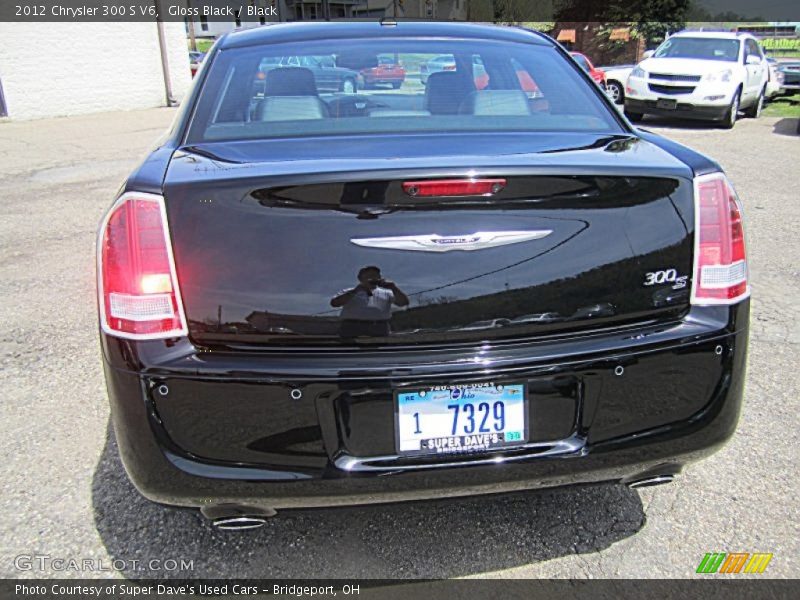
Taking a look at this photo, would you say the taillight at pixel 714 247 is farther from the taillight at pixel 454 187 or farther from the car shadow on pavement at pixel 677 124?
the car shadow on pavement at pixel 677 124

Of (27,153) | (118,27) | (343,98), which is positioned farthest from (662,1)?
(343,98)

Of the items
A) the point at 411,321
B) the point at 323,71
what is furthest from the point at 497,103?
the point at 411,321

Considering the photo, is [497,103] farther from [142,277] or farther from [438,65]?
[142,277]

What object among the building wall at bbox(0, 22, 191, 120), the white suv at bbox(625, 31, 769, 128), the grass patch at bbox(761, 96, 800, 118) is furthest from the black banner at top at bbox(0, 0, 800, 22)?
the grass patch at bbox(761, 96, 800, 118)

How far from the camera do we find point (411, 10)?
4519 cm

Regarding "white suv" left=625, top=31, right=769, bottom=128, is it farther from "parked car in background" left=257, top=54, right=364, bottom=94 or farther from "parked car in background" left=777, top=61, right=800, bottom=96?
"parked car in background" left=257, top=54, right=364, bottom=94

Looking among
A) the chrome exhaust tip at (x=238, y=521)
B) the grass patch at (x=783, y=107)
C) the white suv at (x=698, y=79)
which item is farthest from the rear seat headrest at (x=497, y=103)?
the grass patch at (x=783, y=107)

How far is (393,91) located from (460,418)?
152 centimetres

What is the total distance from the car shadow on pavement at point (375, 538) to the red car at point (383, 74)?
1.72 meters

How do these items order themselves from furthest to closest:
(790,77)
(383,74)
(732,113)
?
(790,77) < (732,113) < (383,74)

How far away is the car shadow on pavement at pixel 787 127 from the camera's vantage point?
1243 cm

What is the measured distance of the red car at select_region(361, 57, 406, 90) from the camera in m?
2.85

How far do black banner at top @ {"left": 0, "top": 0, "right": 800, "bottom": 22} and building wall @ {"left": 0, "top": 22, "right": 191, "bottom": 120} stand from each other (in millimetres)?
296

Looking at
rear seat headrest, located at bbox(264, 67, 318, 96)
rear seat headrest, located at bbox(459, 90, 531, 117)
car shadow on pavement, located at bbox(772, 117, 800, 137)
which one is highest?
rear seat headrest, located at bbox(264, 67, 318, 96)
